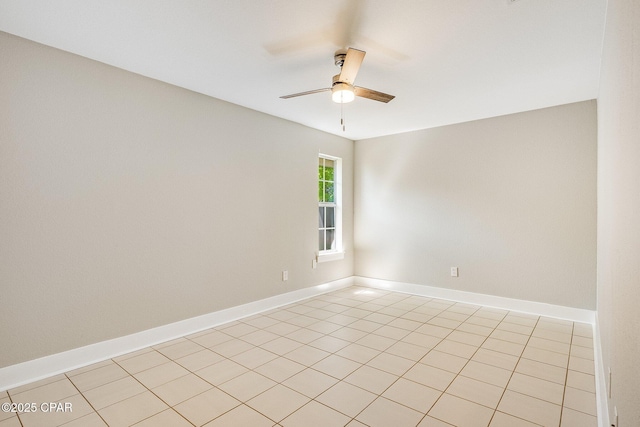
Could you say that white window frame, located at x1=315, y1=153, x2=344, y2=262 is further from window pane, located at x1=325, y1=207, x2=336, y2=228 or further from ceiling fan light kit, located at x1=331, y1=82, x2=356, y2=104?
ceiling fan light kit, located at x1=331, y1=82, x2=356, y2=104

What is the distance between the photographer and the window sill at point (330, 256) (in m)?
4.75

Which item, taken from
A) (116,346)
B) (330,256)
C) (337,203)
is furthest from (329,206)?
(116,346)

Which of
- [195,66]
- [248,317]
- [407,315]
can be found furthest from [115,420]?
[407,315]

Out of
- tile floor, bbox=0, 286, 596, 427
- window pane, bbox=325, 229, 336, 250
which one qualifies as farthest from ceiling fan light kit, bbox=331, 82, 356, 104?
window pane, bbox=325, 229, 336, 250

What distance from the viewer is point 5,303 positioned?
2.21 m

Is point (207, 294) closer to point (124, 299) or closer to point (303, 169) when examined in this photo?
point (124, 299)

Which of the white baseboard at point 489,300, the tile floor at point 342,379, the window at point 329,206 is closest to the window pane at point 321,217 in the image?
the window at point 329,206

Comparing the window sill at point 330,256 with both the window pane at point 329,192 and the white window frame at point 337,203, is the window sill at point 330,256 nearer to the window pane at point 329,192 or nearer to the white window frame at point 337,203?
the white window frame at point 337,203

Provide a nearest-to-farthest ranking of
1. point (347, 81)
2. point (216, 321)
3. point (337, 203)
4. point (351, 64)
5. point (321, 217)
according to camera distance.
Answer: point (351, 64)
point (347, 81)
point (216, 321)
point (321, 217)
point (337, 203)

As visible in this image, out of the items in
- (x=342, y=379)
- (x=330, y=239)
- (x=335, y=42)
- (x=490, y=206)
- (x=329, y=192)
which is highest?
(x=335, y=42)

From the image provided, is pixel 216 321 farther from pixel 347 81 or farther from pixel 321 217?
pixel 347 81

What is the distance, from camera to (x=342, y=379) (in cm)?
235

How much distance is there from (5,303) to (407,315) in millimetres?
3674

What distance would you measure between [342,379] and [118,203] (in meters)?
2.37
